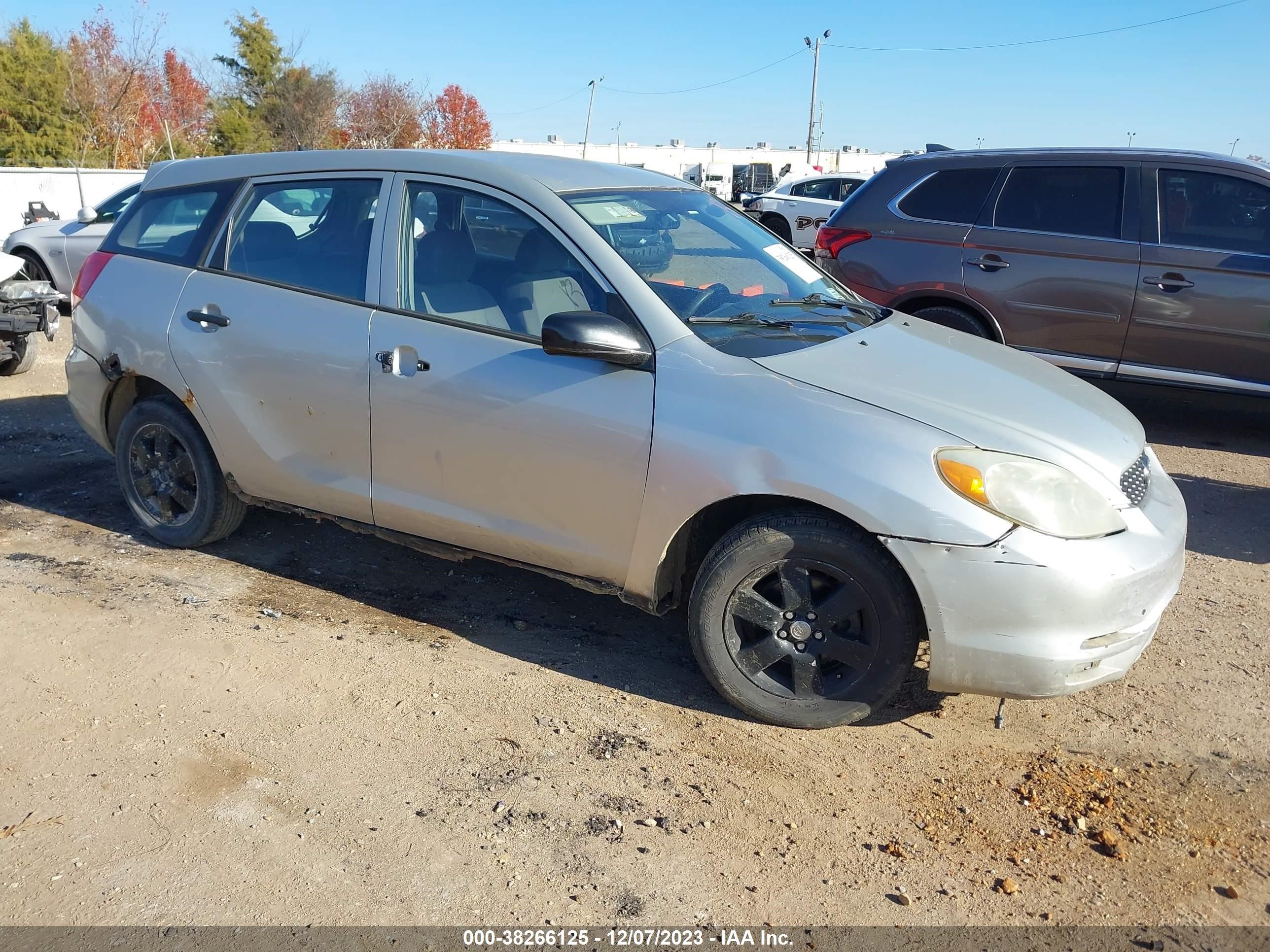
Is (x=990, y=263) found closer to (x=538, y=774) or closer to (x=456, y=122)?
(x=538, y=774)

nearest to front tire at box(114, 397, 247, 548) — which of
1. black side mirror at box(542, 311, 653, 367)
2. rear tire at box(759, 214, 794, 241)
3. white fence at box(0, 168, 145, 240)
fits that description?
black side mirror at box(542, 311, 653, 367)

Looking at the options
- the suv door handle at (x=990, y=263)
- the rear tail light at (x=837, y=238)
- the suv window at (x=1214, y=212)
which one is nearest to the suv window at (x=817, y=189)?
the rear tail light at (x=837, y=238)

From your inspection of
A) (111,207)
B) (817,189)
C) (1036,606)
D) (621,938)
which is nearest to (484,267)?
(1036,606)

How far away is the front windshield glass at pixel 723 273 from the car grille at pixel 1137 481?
3.71 feet

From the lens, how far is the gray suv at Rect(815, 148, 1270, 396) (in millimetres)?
6668

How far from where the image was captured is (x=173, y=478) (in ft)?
16.1

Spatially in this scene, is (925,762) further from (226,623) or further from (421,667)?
(226,623)

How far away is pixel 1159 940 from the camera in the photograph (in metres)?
2.59

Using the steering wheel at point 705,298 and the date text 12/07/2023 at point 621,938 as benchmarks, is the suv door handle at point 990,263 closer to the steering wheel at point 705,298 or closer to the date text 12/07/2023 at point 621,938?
the steering wheel at point 705,298

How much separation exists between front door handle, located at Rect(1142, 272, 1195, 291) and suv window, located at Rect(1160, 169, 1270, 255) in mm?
227

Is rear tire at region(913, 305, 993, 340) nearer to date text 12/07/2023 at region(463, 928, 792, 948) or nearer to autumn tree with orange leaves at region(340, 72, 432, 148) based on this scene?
date text 12/07/2023 at region(463, 928, 792, 948)

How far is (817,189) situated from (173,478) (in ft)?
70.8

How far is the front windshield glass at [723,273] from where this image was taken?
12.1 ft

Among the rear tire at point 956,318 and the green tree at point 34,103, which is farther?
the green tree at point 34,103
